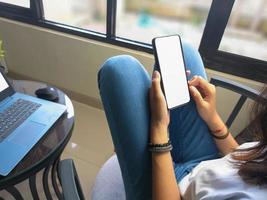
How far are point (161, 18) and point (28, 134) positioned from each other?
108 cm

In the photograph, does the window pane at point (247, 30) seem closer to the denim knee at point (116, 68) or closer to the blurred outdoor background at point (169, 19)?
the blurred outdoor background at point (169, 19)

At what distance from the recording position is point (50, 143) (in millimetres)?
824

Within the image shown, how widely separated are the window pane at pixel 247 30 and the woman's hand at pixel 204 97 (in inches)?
Result: 28.3

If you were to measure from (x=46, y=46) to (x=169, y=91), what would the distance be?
1.40m

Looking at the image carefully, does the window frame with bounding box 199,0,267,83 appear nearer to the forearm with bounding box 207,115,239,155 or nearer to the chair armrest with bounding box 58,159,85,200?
the forearm with bounding box 207,115,239,155

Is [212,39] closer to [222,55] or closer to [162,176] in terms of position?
[222,55]

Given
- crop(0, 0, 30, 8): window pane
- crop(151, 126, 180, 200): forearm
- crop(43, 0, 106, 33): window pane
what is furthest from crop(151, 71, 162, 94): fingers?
crop(0, 0, 30, 8): window pane

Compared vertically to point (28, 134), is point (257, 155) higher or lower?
higher

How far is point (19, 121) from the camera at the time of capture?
852 millimetres

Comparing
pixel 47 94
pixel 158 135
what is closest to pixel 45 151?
pixel 47 94

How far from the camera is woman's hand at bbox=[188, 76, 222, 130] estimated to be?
755 millimetres

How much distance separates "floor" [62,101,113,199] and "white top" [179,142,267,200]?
2.75 feet

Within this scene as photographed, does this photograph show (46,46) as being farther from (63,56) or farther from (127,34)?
(127,34)

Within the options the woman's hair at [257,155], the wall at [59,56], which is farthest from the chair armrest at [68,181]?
the wall at [59,56]
